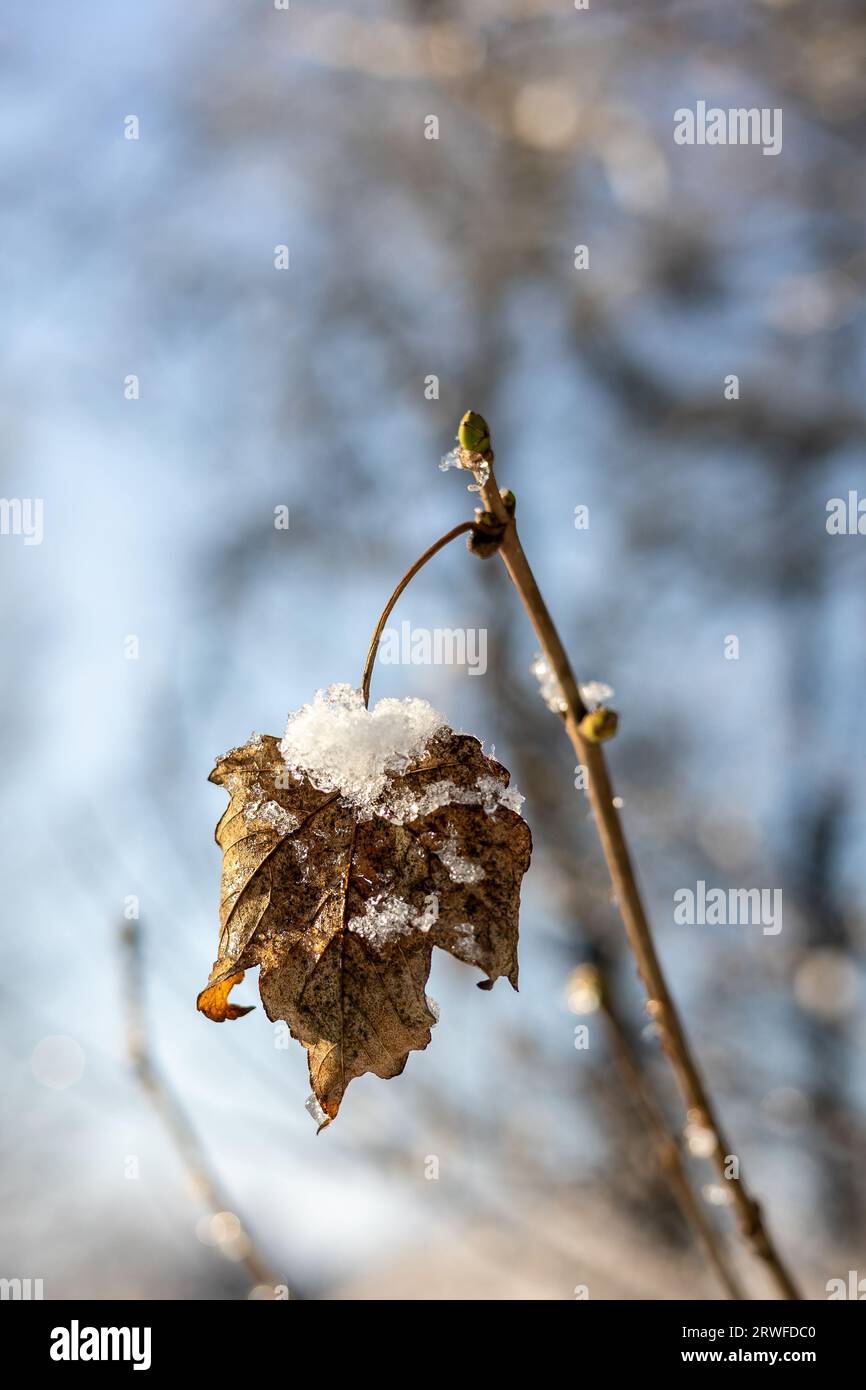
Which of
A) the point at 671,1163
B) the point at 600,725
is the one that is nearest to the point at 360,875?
the point at 600,725

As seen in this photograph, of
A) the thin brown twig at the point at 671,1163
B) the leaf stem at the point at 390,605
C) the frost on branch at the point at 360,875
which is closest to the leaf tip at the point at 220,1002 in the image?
the frost on branch at the point at 360,875

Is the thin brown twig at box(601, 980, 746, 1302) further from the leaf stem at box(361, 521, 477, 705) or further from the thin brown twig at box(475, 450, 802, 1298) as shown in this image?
the leaf stem at box(361, 521, 477, 705)

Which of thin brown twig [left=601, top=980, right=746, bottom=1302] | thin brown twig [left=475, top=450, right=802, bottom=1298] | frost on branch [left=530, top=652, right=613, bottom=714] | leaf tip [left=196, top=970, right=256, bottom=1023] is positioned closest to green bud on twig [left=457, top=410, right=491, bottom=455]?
thin brown twig [left=475, top=450, right=802, bottom=1298]

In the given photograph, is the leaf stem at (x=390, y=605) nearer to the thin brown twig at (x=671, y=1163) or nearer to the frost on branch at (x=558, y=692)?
the frost on branch at (x=558, y=692)

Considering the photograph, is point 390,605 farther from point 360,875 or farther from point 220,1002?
point 220,1002

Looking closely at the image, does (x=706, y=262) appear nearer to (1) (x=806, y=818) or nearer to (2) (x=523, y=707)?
(2) (x=523, y=707)
